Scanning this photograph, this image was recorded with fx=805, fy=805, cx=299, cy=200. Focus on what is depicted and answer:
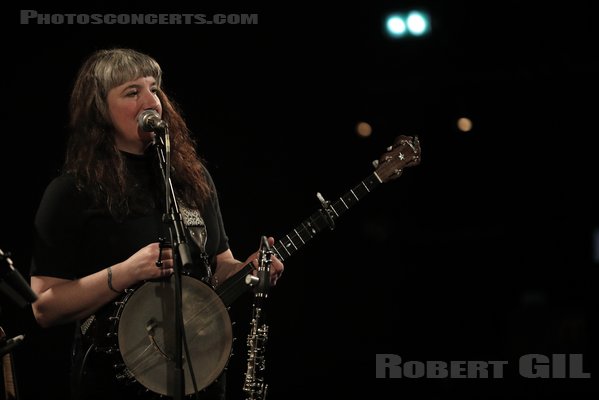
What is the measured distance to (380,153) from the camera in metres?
4.68

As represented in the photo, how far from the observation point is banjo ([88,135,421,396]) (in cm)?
246

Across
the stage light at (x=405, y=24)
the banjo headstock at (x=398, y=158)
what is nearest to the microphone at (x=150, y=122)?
the banjo headstock at (x=398, y=158)

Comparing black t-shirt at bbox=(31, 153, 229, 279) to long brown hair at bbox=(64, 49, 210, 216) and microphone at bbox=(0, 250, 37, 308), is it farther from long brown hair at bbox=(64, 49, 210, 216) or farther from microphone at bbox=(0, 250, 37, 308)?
microphone at bbox=(0, 250, 37, 308)

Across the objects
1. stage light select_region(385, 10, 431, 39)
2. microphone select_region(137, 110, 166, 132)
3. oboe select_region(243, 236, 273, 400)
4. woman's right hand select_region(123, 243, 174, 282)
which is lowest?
oboe select_region(243, 236, 273, 400)

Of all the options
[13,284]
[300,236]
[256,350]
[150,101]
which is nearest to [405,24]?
[300,236]

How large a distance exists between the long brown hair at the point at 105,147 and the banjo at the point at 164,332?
0.30 m

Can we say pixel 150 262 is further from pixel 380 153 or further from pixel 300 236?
pixel 380 153

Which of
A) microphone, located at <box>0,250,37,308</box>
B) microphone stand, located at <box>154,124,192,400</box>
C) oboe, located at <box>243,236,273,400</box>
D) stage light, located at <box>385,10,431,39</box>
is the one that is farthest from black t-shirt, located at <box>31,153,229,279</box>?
stage light, located at <box>385,10,431,39</box>

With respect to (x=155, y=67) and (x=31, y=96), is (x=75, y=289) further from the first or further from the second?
(x=31, y=96)

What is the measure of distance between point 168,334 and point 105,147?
0.67 meters

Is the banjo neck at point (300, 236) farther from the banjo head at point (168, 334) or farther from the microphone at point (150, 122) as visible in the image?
the microphone at point (150, 122)

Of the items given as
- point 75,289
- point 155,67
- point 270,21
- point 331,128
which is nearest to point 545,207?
point 331,128

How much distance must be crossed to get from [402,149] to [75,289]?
1.39 metres

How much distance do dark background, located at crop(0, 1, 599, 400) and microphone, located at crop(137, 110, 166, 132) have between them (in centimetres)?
142
